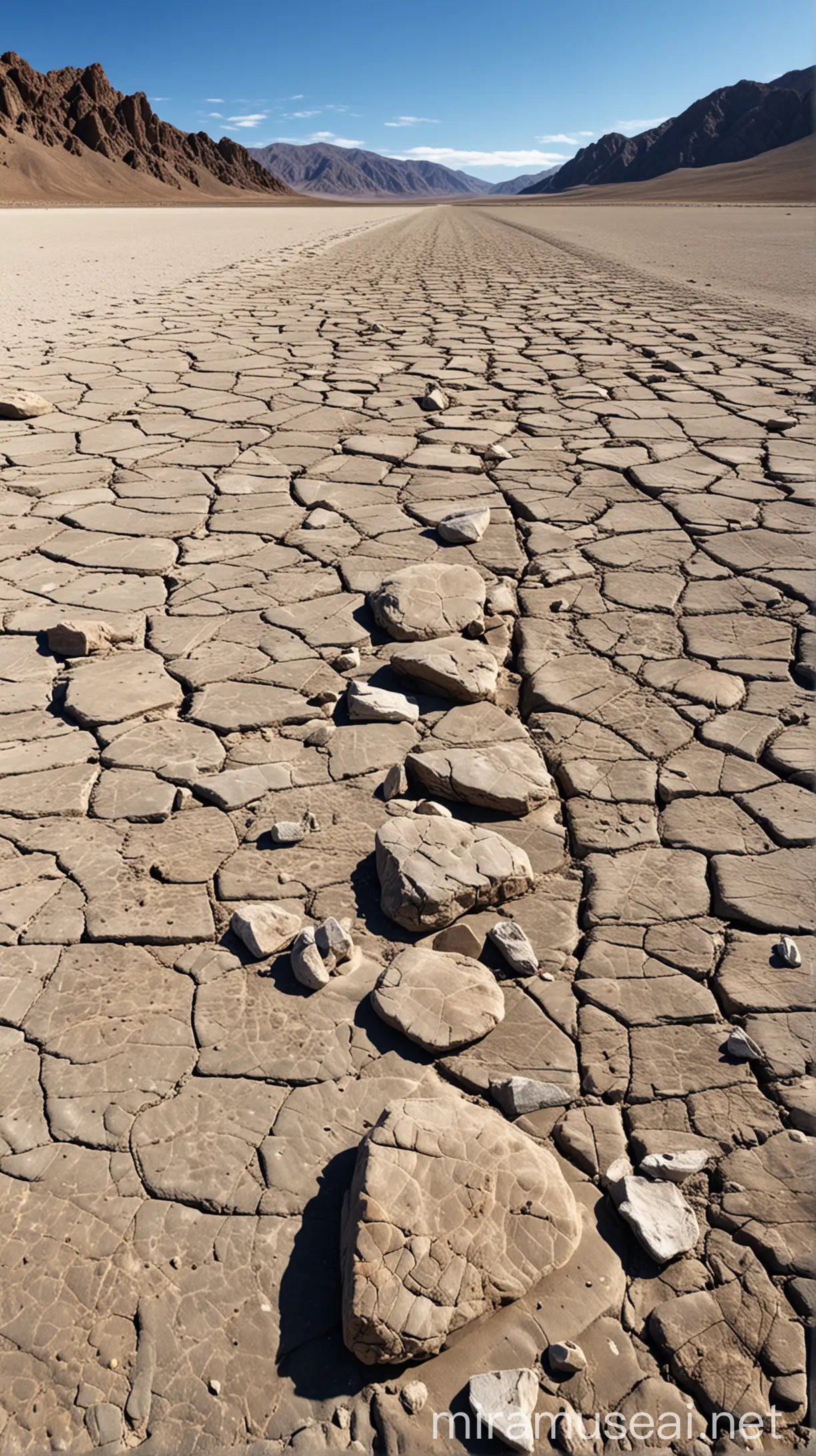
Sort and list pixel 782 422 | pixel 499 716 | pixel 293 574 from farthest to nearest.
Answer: pixel 782 422 < pixel 293 574 < pixel 499 716

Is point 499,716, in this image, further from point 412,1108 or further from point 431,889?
point 412,1108

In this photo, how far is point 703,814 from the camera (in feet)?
6.03

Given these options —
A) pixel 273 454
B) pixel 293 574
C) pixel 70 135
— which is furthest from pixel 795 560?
pixel 70 135

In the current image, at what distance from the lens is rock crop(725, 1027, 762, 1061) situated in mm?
1337

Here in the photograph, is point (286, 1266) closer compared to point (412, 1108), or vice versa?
point (286, 1266)

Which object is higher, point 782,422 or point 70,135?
point 70,135

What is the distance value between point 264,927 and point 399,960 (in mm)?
234

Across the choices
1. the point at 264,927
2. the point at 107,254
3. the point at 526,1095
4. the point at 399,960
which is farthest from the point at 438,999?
the point at 107,254

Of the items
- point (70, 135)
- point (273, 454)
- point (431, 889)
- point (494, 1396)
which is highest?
point (70, 135)

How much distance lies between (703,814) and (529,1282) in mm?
1027

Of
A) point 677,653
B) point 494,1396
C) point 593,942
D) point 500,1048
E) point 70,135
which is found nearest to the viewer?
point 494,1396

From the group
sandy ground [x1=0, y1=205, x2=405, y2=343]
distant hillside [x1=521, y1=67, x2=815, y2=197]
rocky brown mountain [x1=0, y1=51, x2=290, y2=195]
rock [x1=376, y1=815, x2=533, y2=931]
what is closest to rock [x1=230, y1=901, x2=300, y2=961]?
rock [x1=376, y1=815, x2=533, y2=931]

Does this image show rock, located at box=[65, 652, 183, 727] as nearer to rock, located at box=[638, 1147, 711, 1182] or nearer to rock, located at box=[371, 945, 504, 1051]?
rock, located at box=[371, 945, 504, 1051]

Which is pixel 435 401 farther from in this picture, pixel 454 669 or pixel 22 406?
pixel 454 669
